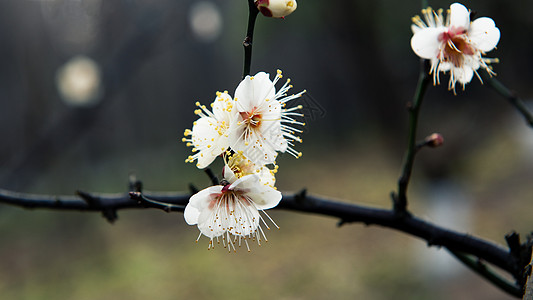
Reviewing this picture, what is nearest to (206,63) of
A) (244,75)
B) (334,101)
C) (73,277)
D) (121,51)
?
(334,101)

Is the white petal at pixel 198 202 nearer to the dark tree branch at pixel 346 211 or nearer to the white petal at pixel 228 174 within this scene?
the white petal at pixel 228 174

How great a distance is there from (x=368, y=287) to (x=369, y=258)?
577 millimetres

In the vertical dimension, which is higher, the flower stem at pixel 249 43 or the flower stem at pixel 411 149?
the flower stem at pixel 249 43

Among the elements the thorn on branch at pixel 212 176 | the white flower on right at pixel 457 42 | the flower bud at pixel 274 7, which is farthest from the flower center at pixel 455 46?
the thorn on branch at pixel 212 176

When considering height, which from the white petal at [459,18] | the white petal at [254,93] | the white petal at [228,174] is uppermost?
the white petal at [459,18]

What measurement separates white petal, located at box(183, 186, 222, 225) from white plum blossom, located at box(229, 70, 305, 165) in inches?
2.2

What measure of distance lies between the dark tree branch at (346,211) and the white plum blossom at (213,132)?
0.65ft

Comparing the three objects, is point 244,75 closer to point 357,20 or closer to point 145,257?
point 357,20

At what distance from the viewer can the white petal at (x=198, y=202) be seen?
477 millimetres

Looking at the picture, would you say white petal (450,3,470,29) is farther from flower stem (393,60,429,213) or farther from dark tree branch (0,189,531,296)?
dark tree branch (0,189,531,296)

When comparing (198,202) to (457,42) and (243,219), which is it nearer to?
(243,219)

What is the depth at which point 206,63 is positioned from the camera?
850 centimetres

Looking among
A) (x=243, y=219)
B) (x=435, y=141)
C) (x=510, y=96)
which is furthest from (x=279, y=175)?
(x=243, y=219)

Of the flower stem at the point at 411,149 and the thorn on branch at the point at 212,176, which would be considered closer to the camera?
the thorn on branch at the point at 212,176
